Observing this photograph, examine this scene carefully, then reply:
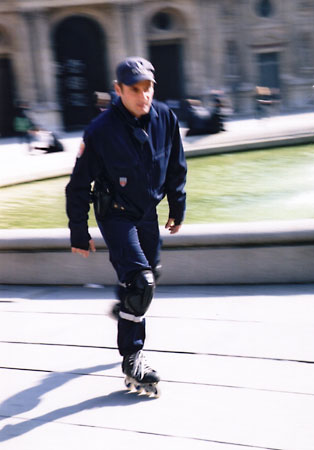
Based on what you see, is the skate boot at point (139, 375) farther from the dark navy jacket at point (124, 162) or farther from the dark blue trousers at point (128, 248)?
the dark navy jacket at point (124, 162)

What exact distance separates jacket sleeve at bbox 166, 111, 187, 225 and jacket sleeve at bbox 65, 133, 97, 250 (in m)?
0.41

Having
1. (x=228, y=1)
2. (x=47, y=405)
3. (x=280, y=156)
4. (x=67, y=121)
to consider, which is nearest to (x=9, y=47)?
(x=67, y=121)

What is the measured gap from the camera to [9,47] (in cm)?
2119

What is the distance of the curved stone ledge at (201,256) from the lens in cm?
407

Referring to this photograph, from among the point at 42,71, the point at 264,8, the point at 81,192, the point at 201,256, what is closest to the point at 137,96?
the point at 81,192

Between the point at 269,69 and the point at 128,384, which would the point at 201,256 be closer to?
the point at 128,384

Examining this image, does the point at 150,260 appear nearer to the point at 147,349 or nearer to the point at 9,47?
the point at 147,349

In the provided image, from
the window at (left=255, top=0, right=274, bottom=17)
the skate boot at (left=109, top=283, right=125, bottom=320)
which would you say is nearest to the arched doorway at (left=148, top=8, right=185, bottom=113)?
the window at (left=255, top=0, right=274, bottom=17)

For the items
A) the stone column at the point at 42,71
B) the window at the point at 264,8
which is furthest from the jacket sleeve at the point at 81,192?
the window at the point at 264,8

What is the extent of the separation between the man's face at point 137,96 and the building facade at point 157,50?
753 inches

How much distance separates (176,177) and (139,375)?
960 mm

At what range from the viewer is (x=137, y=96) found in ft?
8.91

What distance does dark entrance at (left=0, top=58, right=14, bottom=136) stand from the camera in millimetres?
21558

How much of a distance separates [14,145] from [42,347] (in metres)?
15.8
